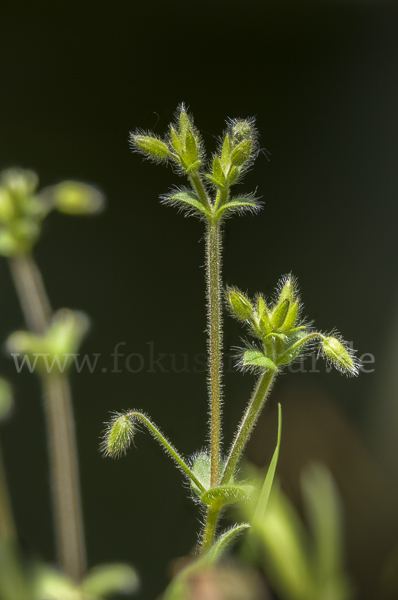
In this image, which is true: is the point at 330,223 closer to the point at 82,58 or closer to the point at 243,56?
the point at 243,56

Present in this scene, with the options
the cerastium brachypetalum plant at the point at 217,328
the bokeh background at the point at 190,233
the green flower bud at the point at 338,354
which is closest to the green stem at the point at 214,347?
the cerastium brachypetalum plant at the point at 217,328

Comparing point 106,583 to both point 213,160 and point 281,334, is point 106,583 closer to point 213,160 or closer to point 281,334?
point 281,334

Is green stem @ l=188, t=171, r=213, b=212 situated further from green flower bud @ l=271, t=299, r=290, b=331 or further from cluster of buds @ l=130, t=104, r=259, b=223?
green flower bud @ l=271, t=299, r=290, b=331

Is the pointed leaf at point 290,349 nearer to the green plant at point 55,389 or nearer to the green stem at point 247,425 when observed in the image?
the green stem at point 247,425

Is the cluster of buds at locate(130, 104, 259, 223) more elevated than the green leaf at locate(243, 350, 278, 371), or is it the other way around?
the cluster of buds at locate(130, 104, 259, 223)

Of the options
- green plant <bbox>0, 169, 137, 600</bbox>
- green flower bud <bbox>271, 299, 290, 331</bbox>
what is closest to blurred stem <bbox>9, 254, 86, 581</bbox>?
green plant <bbox>0, 169, 137, 600</bbox>

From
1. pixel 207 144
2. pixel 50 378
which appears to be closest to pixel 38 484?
pixel 50 378
